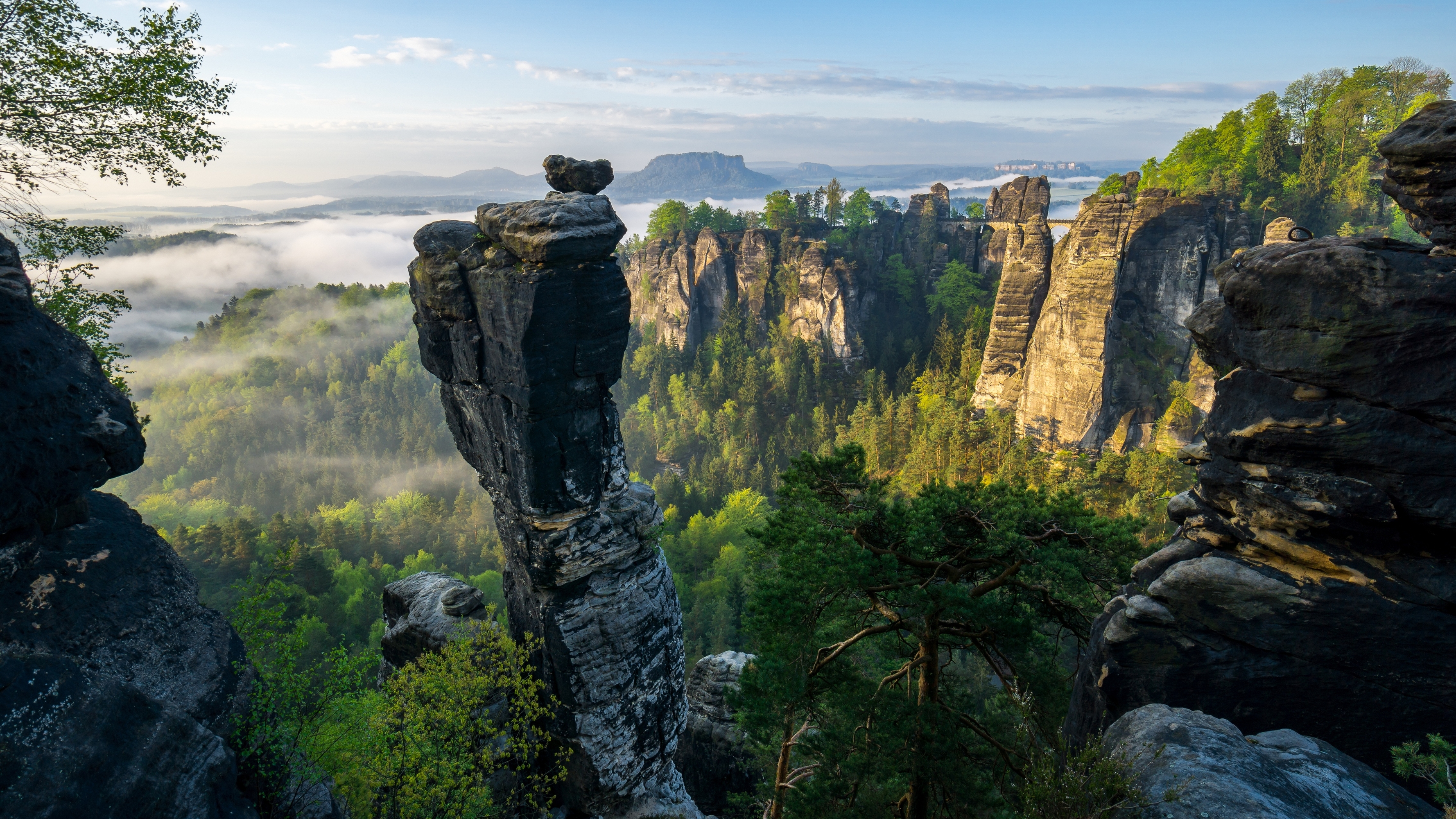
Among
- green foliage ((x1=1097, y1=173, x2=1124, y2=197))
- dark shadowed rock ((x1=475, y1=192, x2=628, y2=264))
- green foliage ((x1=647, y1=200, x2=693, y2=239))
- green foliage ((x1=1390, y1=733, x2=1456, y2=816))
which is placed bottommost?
green foliage ((x1=1390, y1=733, x2=1456, y2=816))

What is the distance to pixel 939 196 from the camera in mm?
81750

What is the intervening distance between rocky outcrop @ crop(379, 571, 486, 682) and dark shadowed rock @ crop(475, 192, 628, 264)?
10050mm

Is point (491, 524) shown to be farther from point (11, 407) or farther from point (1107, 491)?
point (11, 407)

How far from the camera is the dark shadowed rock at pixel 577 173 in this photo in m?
15.6

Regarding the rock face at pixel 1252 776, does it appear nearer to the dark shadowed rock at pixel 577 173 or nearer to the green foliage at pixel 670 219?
the dark shadowed rock at pixel 577 173

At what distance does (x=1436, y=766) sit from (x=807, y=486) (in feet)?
28.9

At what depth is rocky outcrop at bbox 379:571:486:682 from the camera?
18.2 meters

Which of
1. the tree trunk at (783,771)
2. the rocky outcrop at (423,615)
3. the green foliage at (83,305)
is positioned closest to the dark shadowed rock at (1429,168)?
the tree trunk at (783,771)

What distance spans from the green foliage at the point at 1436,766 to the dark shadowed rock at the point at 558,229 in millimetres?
14150

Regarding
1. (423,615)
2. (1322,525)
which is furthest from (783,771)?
(423,615)

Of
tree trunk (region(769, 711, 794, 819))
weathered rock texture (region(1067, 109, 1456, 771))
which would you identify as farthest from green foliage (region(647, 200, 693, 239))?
weathered rock texture (region(1067, 109, 1456, 771))

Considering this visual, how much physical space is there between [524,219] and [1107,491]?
41.6m

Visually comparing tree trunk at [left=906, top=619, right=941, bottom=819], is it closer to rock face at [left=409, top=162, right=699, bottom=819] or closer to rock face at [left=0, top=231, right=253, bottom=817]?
rock face at [left=409, top=162, right=699, bottom=819]

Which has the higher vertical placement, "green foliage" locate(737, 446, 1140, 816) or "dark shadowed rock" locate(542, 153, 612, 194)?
"dark shadowed rock" locate(542, 153, 612, 194)
